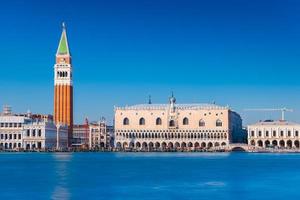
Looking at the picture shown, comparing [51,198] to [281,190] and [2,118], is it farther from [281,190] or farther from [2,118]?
[2,118]

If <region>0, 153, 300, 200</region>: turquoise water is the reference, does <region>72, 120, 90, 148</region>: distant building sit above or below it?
above

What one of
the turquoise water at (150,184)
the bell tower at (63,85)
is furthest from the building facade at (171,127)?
the turquoise water at (150,184)

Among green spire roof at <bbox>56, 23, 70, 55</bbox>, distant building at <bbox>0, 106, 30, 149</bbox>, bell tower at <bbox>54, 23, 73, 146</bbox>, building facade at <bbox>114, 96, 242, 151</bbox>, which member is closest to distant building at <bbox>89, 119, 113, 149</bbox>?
bell tower at <bbox>54, 23, 73, 146</bbox>

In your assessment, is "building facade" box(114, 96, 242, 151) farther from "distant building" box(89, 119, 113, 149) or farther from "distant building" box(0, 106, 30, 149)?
"distant building" box(89, 119, 113, 149)

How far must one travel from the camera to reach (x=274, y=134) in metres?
138

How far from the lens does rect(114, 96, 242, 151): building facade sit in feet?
455

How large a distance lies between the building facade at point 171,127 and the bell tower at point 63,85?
35.8 ft

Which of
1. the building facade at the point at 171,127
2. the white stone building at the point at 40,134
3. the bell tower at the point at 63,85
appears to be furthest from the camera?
the bell tower at the point at 63,85

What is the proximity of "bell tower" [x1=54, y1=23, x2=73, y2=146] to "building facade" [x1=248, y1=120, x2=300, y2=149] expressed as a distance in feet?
118

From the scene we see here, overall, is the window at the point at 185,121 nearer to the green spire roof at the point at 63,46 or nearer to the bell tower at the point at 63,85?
the bell tower at the point at 63,85

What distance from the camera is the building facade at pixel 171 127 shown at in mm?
138625

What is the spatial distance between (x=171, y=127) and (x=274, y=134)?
1940 centimetres

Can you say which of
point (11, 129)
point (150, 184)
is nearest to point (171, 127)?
point (11, 129)

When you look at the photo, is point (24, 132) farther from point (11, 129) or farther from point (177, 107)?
point (177, 107)
